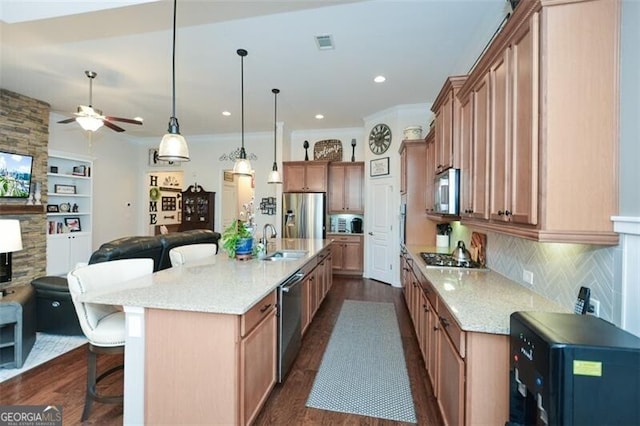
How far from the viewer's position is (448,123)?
9.44 feet

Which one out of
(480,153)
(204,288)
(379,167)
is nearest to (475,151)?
(480,153)

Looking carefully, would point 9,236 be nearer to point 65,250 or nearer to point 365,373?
point 365,373

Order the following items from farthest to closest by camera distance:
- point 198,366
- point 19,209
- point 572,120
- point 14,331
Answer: point 19,209
point 14,331
point 198,366
point 572,120

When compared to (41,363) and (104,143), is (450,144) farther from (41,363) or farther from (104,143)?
(104,143)

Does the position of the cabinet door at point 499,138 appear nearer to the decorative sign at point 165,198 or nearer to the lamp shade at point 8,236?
the lamp shade at point 8,236

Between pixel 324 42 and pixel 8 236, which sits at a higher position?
pixel 324 42

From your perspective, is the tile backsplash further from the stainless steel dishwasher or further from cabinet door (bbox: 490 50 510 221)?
the stainless steel dishwasher

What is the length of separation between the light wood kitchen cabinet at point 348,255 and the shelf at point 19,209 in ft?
17.4

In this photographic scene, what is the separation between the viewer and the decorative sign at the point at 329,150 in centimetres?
688

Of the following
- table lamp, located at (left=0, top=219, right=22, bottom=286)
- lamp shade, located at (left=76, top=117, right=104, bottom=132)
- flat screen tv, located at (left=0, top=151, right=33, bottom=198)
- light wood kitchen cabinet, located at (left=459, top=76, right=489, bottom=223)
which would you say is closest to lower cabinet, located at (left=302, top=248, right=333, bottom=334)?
light wood kitchen cabinet, located at (left=459, top=76, right=489, bottom=223)

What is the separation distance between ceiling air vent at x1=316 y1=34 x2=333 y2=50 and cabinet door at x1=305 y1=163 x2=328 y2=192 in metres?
3.26

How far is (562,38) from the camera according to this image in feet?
4.42

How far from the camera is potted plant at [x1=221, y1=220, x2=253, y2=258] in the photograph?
2.94m

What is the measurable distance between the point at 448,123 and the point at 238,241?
92.8 inches
